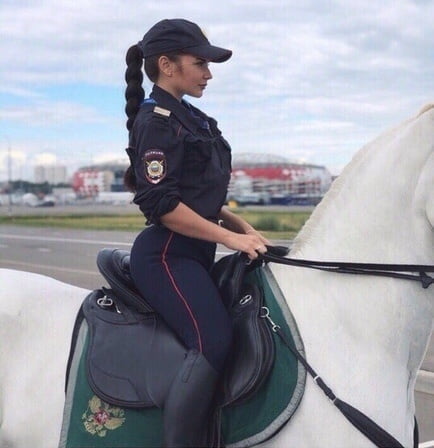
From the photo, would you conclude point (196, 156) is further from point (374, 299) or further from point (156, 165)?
point (374, 299)

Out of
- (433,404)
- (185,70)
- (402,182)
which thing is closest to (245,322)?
(402,182)

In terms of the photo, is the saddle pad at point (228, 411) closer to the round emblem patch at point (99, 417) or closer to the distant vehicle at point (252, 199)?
the round emblem patch at point (99, 417)

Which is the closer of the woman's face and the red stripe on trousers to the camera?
the red stripe on trousers

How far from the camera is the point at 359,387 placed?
281 cm

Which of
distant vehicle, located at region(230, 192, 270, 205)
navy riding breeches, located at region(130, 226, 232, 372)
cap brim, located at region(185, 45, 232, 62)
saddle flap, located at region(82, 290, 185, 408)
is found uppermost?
cap brim, located at region(185, 45, 232, 62)

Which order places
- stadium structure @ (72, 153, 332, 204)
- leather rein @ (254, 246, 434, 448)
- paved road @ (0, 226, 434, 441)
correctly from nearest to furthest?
1. leather rein @ (254, 246, 434, 448)
2. paved road @ (0, 226, 434, 441)
3. stadium structure @ (72, 153, 332, 204)

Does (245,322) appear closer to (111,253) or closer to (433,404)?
(111,253)

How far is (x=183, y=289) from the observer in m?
2.93

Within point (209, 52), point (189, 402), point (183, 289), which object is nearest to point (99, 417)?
point (189, 402)

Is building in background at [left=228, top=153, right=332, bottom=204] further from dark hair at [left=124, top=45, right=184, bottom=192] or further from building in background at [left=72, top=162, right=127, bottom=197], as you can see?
dark hair at [left=124, top=45, right=184, bottom=192]

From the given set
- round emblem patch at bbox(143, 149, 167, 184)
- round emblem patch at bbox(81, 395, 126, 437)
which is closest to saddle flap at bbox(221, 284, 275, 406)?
round emblem patch at bbox(81, 395, 126, 437)

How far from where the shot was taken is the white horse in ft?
9.23

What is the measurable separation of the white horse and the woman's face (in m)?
0.70

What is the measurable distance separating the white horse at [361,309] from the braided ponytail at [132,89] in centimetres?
72
